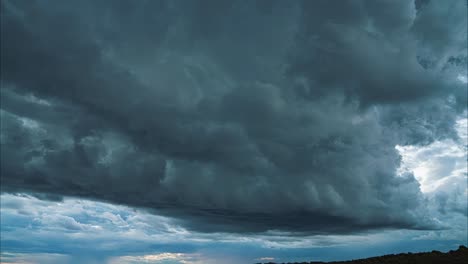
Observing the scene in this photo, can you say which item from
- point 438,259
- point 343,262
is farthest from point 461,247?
point 343,262

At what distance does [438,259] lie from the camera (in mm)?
137500

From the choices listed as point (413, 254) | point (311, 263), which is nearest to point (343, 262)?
point (311, 263)

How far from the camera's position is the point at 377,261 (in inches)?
5802

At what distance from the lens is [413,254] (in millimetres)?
148750

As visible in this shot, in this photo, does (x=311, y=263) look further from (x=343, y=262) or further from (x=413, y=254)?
(x=413, y=254)

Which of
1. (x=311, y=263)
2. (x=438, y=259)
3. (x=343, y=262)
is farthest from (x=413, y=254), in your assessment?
(x=311, y=263)

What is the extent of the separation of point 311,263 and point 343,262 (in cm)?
1053

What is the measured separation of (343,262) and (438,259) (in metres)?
29.2

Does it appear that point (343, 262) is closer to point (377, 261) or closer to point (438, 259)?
point (377, 261)

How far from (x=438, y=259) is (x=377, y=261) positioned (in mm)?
18173

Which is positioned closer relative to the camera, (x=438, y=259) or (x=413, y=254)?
(x=438, y=259)

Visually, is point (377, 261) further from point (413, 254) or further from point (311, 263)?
point (311, 263)

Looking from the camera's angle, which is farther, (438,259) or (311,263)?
(311,263)

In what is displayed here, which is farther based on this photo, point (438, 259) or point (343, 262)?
point (343, 262)
